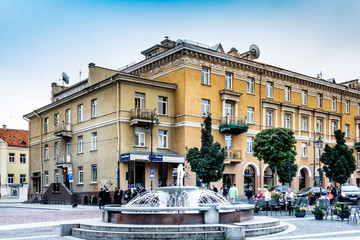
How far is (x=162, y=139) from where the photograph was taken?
40156 mm

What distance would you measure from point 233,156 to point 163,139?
22.1ft

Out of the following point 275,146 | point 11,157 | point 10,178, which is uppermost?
point 275,146

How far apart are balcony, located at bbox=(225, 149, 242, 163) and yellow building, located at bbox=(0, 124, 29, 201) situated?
1590 inches

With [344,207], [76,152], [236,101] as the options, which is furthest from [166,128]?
[344,207]

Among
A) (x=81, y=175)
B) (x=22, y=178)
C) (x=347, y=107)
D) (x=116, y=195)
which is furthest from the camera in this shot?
(x=22, y=178)

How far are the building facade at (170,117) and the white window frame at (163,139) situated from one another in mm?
89

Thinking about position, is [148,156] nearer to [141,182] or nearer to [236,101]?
[141,182]

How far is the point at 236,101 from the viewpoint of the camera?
4259 centimetres

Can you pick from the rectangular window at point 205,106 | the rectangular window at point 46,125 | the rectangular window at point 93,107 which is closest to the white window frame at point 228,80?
the rectangular window at point 205,106

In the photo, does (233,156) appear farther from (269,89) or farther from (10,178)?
(10,178)

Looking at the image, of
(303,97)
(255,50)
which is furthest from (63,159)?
(303,97)

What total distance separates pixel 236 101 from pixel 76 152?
643 inches

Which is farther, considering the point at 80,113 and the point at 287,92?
the point at 287,92

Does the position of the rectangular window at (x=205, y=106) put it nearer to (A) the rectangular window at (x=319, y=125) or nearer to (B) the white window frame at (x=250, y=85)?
(B) the white window frame at (x=250, y=85)
